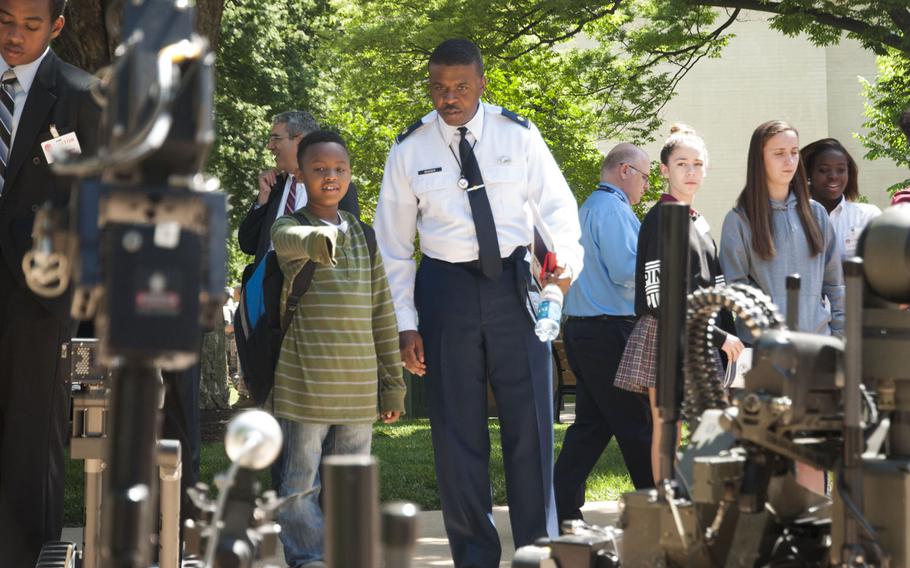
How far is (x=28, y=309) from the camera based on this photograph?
4.71 m

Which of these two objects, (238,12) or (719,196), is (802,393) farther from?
(719,196)

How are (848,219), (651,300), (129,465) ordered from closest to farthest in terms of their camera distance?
(129,465) < (651,300) < (848,219)

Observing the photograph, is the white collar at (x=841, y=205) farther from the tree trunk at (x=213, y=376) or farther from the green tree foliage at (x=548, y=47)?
the tree trunk at (x=213, y=376)

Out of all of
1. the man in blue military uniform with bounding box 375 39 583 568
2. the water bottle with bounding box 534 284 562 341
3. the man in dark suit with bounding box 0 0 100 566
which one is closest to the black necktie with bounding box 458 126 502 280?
the man in blue military uniform with bounding box 375 39 583 568

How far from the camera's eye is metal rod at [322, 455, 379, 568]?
1.87 m

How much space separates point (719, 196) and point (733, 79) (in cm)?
318

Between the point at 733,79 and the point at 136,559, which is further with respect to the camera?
the point at 733,79

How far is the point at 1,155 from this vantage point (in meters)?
4.77

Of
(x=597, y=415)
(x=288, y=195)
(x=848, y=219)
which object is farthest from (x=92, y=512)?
(x=848, y=219)

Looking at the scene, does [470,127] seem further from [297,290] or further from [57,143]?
[57,143]

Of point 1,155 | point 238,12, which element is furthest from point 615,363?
point 238,12

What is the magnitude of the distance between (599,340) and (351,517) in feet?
18.1

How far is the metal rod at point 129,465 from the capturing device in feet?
6.23

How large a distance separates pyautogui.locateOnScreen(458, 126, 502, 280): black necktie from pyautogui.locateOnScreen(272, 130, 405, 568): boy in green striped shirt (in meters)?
0.52
